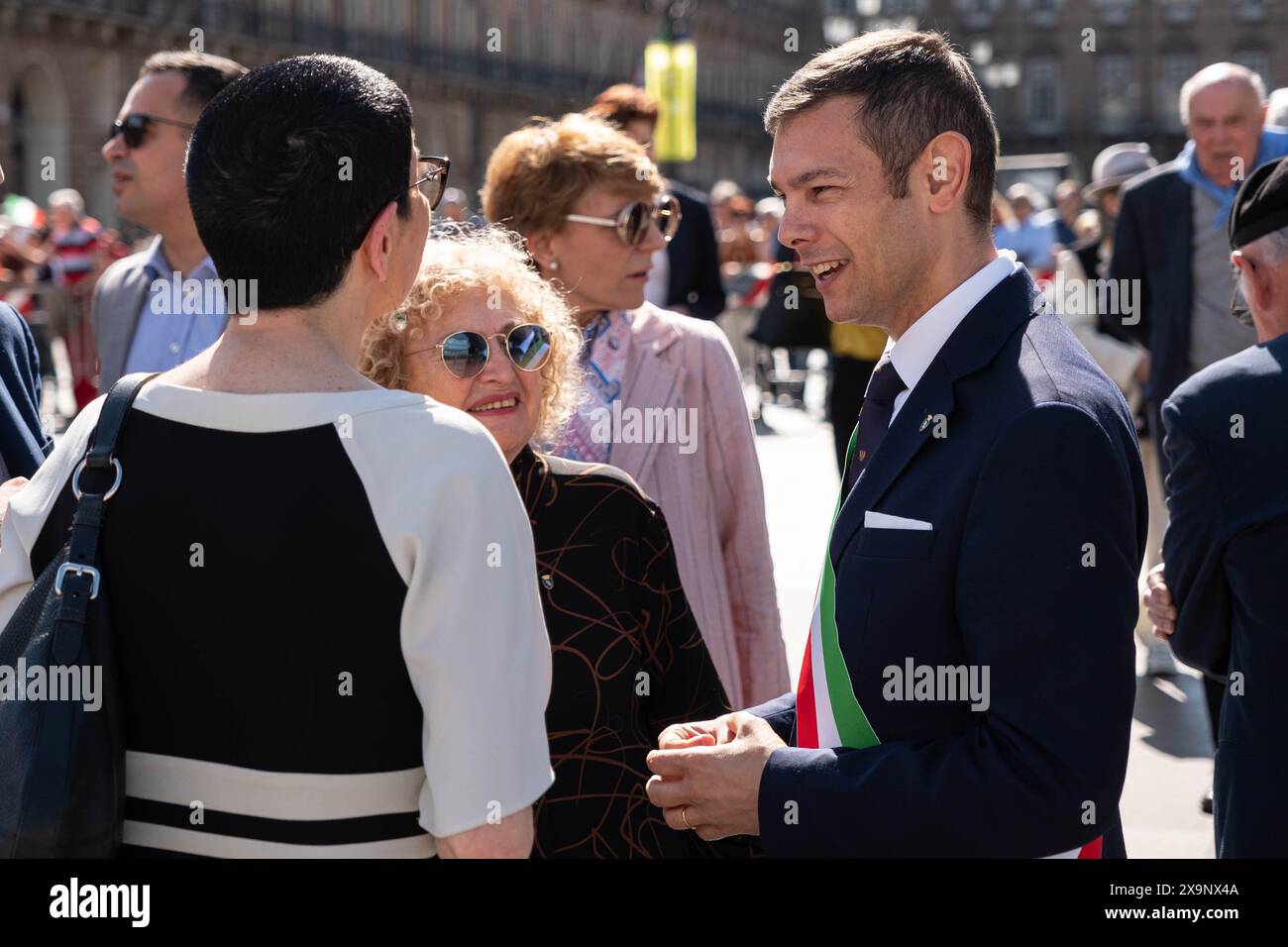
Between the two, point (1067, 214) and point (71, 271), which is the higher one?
point (1067, 214)

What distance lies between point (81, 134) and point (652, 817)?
32304mm

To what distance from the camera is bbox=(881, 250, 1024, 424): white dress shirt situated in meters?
2.07

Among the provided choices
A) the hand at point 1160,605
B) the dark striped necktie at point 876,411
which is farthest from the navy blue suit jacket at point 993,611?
the hand at point 1160,605

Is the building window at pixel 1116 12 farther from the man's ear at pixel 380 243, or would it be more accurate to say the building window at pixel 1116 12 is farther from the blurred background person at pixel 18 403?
the man's ear at pixel 380 243

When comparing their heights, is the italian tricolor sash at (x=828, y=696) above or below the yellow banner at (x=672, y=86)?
below

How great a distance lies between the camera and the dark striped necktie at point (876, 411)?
2.17m

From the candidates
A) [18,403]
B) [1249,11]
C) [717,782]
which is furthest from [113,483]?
[1249,11]

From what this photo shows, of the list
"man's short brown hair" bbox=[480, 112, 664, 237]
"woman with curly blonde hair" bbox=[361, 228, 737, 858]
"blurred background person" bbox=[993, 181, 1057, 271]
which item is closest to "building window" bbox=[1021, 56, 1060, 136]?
"blurred background person" bbox=[993, 181, 1057, 271]

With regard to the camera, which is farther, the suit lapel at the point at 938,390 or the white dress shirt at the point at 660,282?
the white dress shirt at the point at 660,282

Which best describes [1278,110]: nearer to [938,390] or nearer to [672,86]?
[938,390]

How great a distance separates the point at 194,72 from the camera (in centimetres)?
453

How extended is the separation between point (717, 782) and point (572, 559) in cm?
71

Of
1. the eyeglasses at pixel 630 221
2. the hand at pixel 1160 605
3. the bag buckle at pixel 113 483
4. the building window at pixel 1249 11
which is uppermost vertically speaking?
the building window at pixel 1249 11
